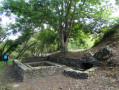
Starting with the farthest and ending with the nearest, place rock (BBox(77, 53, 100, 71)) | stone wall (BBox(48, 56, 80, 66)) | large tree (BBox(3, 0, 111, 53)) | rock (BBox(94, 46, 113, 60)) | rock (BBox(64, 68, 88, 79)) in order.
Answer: stone wall (BBox(48, 56, 80, 66)) < large tree (BBox(3, 0, 111, 53)) < rock (BBox(77, 53, 100, 71)) < rock (BBox(94, 46, 113, 60)) < rock (BBox(64, 68, 88, 79))

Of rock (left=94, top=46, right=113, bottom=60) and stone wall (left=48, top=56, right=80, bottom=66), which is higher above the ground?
rock (left=94, top=46, right=113, bottom=60)

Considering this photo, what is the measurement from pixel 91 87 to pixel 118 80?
138 cm

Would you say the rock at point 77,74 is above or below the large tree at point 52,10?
A: below

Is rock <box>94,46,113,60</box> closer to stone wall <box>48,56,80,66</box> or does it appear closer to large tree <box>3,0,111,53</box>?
stone wall <box>48,56,80,66</box>

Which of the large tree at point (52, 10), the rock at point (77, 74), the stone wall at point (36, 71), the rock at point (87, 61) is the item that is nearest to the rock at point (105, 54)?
the rock at point (87, 61)

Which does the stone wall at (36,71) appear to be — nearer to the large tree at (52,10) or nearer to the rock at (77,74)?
the rock at (77,74)

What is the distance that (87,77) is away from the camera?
17.9 feet

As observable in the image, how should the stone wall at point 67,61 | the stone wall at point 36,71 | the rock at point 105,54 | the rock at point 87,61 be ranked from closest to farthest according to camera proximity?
the stone wall at point 36,71 → the rock at point 105,54 → the rock at point 87,61 → the stone wall at point 67,61

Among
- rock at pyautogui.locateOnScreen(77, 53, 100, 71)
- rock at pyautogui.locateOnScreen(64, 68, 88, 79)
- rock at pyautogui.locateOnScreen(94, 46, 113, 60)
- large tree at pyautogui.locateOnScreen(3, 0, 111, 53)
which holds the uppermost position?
large tree at pyautogui.locateOnScreen(3, 0, 111, 53)

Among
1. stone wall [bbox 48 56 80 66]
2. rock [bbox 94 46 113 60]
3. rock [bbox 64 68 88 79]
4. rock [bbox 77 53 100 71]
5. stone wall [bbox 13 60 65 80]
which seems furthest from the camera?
stone wall [bbox 48 56 80 66]

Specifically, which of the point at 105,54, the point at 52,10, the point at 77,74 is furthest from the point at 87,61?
the point at 52,10

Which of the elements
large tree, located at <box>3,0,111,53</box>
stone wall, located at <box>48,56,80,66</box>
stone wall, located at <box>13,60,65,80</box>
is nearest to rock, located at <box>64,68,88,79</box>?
stone wall, located at <box>13,60,65,80</box>

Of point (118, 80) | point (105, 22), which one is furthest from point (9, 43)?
point (118, 80)

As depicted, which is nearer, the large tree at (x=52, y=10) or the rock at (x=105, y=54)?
the rock at (x=105, y=54)
